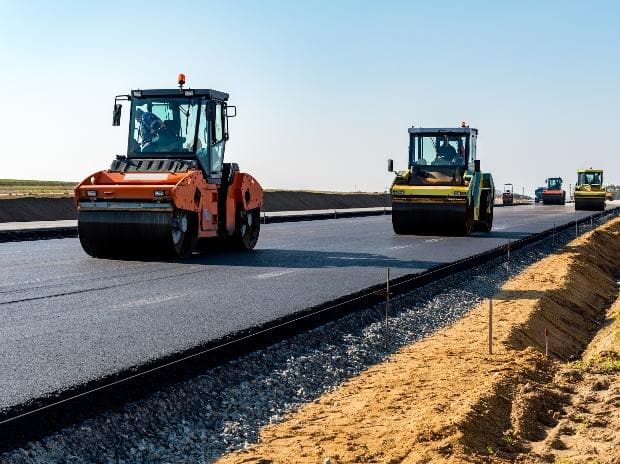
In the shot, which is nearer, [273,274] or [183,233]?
[273,274]

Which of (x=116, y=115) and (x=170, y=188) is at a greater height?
(x=116, y=115)

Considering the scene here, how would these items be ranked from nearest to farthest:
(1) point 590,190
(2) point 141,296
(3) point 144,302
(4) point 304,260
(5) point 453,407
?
1. (5) point 453,407
2. (3) point 144,302
3. (2) point 141,296
4. (4) point 304,260
5. (1) point 590,190

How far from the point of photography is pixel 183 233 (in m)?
15.2

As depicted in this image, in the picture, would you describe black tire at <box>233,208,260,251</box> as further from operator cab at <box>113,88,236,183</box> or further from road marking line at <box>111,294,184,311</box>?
road marking line at <box>111,294,184,311</box>

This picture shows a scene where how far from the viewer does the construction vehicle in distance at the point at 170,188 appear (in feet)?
47.9

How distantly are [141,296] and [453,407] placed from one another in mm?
4948

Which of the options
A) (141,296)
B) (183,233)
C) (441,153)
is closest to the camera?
(141,296)

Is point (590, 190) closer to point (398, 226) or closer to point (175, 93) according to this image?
point (398, 226)

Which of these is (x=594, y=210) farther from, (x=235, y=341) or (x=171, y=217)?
(x=235, y=341)

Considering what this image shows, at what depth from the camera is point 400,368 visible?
879cm

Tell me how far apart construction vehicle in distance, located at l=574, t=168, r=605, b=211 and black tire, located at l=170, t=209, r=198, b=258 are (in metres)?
43.3

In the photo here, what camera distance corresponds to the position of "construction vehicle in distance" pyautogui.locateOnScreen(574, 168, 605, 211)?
2124 inches

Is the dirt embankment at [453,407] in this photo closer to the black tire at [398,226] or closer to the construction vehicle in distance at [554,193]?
the black tire at [398,226]

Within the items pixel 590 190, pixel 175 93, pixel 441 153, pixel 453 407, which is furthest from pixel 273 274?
pixel 590 190
